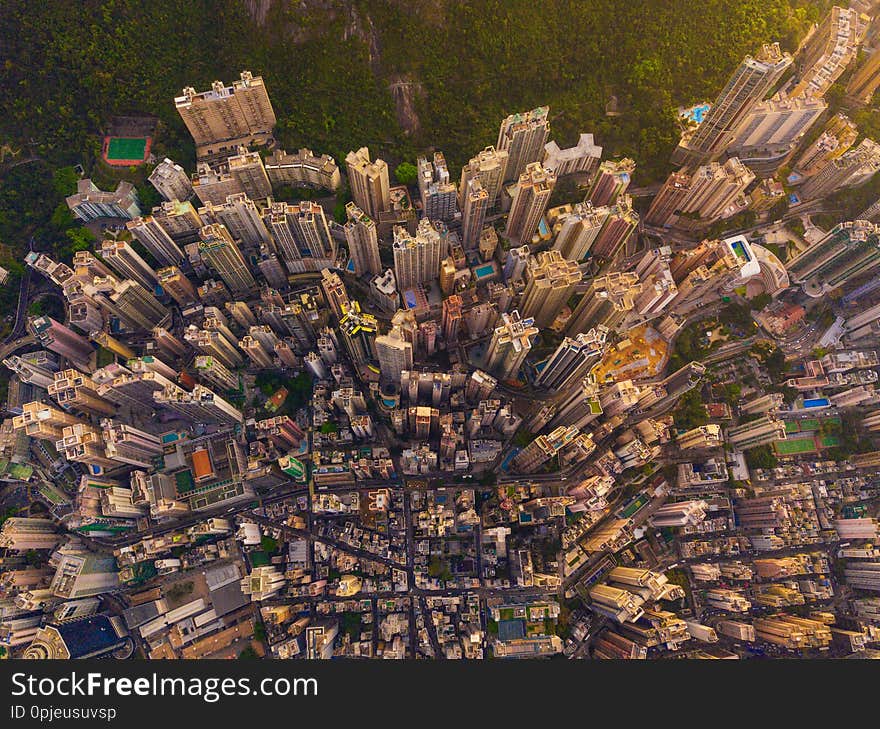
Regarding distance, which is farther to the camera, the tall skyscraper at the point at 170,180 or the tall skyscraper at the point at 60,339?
the tall skyscraper at the point at 170,180

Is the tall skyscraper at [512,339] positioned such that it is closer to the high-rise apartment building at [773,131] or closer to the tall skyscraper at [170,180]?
the high-rise apartment building at [773,131]

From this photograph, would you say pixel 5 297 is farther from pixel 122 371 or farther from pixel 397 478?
pixel 397 478

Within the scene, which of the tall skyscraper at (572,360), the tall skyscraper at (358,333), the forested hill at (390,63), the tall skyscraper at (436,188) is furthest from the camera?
the forested hill at (390,63)

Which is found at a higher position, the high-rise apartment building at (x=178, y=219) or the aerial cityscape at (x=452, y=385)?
the high-rise apartment building at (x=178, y=219)

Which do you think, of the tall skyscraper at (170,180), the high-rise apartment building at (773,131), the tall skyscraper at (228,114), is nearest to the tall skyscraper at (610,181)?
the high-rise apartment building at (773,131)

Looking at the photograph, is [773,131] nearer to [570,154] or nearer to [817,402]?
[570,154]

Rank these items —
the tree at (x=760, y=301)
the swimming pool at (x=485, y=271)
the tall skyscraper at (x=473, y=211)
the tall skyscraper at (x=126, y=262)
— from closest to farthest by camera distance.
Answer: the tall skyscraper at (x=126, y=262)
the tall skyscraper at (x=473, y=211)
the swimming pool at (x=485, y=271)
the tree at (x=760, y=301)

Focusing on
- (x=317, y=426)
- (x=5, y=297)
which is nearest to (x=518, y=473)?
(x=317, y=426)

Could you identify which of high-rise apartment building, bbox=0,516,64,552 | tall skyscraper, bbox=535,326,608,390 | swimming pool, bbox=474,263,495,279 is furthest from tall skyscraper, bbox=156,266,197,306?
tall skyscraper, bbox=535,326,608,390

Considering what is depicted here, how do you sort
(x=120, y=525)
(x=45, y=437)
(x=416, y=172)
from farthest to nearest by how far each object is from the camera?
(x=416, y=172)
(x=120, y=525)
(x=45, y=437)
